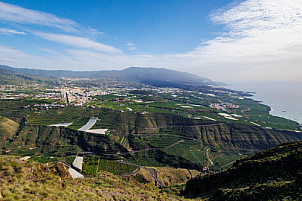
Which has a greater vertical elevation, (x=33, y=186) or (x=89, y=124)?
(x=33, y=186)

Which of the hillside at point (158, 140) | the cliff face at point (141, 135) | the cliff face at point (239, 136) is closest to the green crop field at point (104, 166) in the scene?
the hillside at point (158, 140)

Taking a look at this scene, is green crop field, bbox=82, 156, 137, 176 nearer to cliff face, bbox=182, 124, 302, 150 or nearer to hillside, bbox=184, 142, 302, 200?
hillside, bbox=184, 142, 302, 200

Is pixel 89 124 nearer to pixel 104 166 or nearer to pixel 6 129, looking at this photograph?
pixel 6 129

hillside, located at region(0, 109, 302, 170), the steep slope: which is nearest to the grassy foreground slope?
hillside, located at region(0, 109, 302, 170)

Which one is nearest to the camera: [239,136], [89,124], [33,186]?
[33,186]

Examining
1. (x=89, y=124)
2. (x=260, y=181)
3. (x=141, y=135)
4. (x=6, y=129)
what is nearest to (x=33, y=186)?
(x=260, y=181)

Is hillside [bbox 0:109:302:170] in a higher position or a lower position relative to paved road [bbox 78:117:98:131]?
lower

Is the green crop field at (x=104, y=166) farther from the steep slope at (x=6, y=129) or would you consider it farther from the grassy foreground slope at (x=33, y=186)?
the steep slope at (x=6, y=129)

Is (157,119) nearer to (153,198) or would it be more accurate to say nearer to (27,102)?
(153,198)
